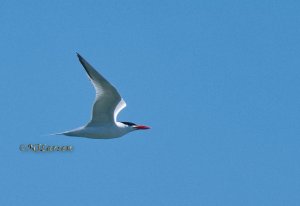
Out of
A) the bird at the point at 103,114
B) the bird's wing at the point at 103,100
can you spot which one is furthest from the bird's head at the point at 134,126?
the bird's wing at the point at 103,100

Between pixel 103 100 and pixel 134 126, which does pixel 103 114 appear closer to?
pixel 103 100

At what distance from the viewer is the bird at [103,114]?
1819 centimetres

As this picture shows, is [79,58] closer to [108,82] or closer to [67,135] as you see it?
[108,82]

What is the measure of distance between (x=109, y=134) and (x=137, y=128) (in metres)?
1.57

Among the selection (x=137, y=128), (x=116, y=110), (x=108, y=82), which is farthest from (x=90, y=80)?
(x=137, y=128)

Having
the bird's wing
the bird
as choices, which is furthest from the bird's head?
the bird's wing

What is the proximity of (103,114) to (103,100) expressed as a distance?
66 cm

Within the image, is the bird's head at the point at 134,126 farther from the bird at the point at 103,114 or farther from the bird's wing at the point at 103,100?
the bird's wing at the point at 103,100

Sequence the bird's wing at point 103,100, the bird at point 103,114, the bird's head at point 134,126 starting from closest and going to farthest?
1. the bird's wing at point 103,100
2. the bird at point 103,114
3. the bird's head at point 134,126

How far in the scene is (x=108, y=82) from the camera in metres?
18.0

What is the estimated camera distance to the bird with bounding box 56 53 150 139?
A: 18.2 meters

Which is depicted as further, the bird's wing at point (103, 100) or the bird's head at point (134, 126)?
the bird's head at point (134, 126)

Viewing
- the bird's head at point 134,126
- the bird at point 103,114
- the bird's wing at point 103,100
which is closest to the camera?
the bird's wing at point 103,100

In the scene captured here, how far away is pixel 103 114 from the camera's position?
1923cm
